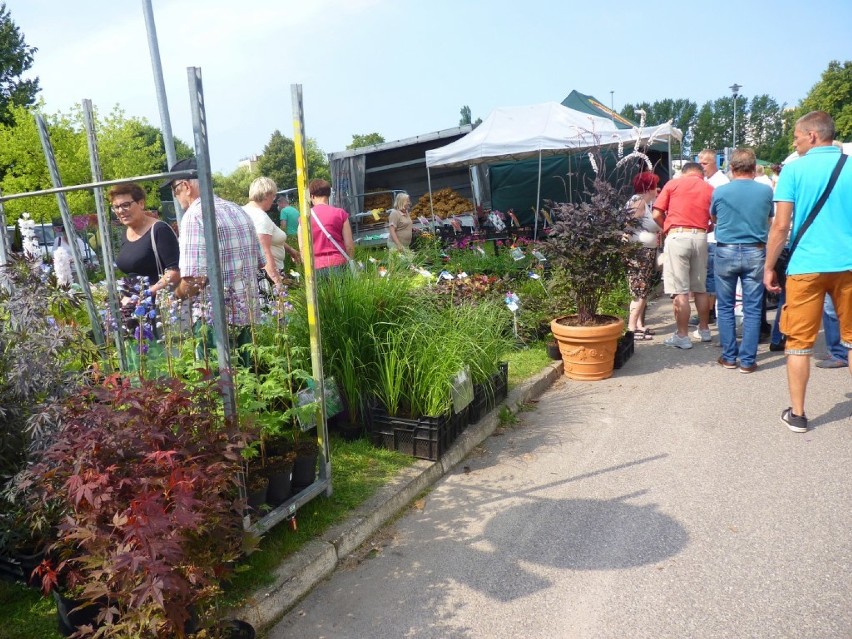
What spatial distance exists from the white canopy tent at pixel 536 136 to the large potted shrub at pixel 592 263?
4539 millimetres

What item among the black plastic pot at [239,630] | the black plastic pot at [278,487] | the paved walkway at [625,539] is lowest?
the paved walkway at [625,539]

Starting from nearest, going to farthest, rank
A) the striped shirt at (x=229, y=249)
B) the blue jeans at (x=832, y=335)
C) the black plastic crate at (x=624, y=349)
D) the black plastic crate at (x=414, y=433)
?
the striped shirt at (x=229, y=249) < the black plastic crate at (x=414, y=433) < the blue jeans at (x=832, y=335) < the black plastic crate at (x=624, y=349)

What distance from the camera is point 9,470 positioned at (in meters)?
2.62

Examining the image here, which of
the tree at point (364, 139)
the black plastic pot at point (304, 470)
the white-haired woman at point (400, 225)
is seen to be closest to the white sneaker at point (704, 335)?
the white-haired woman at point (400, 225)

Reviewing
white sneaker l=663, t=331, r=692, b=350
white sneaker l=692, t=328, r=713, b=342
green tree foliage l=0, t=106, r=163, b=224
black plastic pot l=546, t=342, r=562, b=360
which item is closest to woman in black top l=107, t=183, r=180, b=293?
black plastic pot l=546, t=342, r=562, b=360

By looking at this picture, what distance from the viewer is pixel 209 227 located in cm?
251

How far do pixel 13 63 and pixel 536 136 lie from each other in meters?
23.2

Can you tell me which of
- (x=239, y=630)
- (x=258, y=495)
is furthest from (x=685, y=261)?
(x=239, y=630)

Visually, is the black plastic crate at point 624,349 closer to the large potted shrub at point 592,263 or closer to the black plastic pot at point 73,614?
the large potted shrub at point 592,263

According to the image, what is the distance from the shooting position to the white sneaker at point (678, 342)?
22.4 feet

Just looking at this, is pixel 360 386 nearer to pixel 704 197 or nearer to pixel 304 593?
pixel 304 593

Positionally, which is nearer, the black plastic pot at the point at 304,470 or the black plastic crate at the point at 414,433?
the black plastic pot at the point at 304,470

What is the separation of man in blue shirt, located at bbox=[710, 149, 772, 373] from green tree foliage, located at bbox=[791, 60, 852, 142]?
43193 millimetres

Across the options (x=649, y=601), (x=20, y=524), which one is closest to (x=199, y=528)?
(x=20, y=524)
